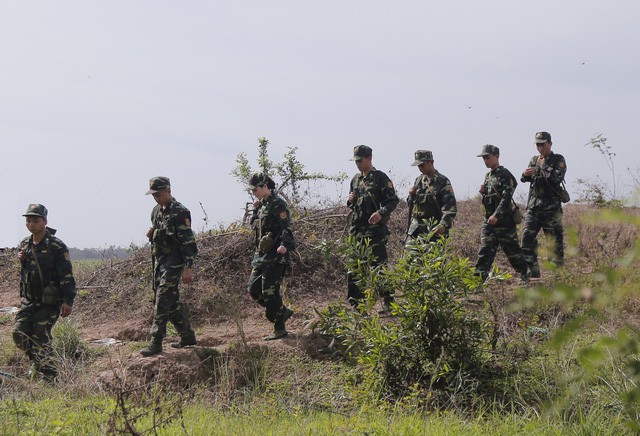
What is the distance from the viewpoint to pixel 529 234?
1005cm

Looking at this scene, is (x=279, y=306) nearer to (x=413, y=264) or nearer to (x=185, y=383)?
(x=185, y=383)

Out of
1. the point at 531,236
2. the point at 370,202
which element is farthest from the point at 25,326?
the point at 531,236

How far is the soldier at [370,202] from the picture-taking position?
8.68 metres

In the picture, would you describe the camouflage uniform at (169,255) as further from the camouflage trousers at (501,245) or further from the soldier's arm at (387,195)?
the camouflage trousers at (501,245)

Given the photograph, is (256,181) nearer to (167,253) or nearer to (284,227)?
(284,227)

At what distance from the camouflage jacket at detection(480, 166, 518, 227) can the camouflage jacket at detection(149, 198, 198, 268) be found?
394 cm

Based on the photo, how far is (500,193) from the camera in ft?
31.2

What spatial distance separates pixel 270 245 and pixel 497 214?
308 centimetres

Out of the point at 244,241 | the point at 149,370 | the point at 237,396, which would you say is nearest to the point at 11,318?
the point at 244,241

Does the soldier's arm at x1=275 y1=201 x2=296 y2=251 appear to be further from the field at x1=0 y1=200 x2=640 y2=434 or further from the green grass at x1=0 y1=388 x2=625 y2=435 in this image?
the green grass at x1=0 y1=388 x2=625 y2=435

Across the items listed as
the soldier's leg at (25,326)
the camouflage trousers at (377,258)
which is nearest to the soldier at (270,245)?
the camouflage trousers at (377,258)

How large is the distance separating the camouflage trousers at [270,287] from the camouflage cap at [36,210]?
94.0 inches

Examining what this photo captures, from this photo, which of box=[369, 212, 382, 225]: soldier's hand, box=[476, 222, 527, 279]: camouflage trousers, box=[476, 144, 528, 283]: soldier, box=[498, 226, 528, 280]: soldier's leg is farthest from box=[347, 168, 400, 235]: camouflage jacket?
box=[498, 226, 528, 280]: soldier's leg

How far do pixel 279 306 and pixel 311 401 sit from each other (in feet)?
7.97
